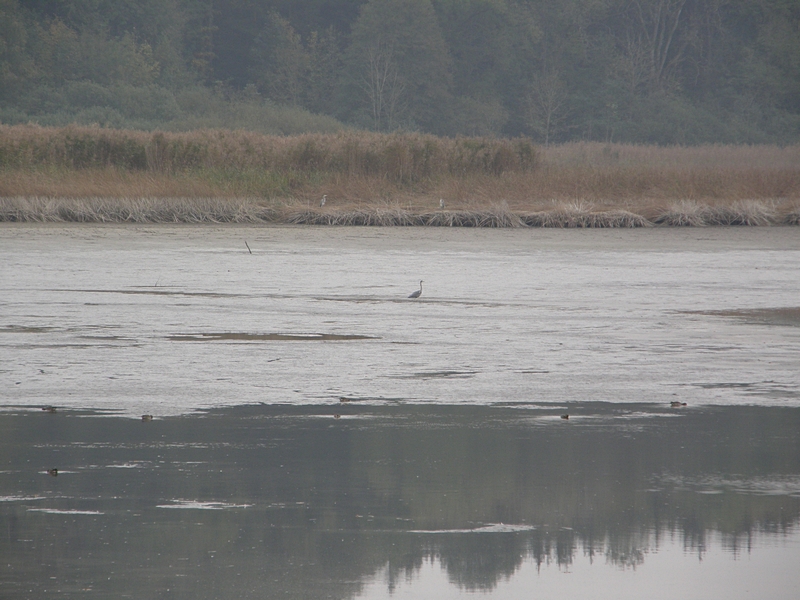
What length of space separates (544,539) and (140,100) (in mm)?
62593

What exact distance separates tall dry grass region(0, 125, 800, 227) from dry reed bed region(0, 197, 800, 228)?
0.10 feet

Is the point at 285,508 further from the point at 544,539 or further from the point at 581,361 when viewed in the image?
the point at 581,361

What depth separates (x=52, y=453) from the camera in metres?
6.23

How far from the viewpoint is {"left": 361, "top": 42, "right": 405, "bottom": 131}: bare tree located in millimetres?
71812

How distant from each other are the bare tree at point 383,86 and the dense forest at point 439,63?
120mm

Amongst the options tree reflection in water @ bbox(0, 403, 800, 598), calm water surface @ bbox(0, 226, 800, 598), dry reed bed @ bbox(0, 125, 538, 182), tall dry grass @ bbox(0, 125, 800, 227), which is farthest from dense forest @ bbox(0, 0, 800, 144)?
→ tree reflection in water @ bbox(0, 403, 800, 598)

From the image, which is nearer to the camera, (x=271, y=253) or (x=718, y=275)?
(x=718, y=275)

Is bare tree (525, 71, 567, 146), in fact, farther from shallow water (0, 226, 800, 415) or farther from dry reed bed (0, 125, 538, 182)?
shallow water (0, 226, 800, 415)

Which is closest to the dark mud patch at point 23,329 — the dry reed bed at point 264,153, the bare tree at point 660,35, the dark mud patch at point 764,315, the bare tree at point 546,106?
the dark mud patch at point 764,315

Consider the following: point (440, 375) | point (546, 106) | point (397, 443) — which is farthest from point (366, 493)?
point (546, 106)

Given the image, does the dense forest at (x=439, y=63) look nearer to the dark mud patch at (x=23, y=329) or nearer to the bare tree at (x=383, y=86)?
the bare tree at (x=383, y=86)

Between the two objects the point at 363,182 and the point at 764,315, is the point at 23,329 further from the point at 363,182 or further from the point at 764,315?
the point at 363,182

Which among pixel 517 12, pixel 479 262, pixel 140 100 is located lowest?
pixel 479 262

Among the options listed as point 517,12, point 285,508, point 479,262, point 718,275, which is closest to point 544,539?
point 285,508
